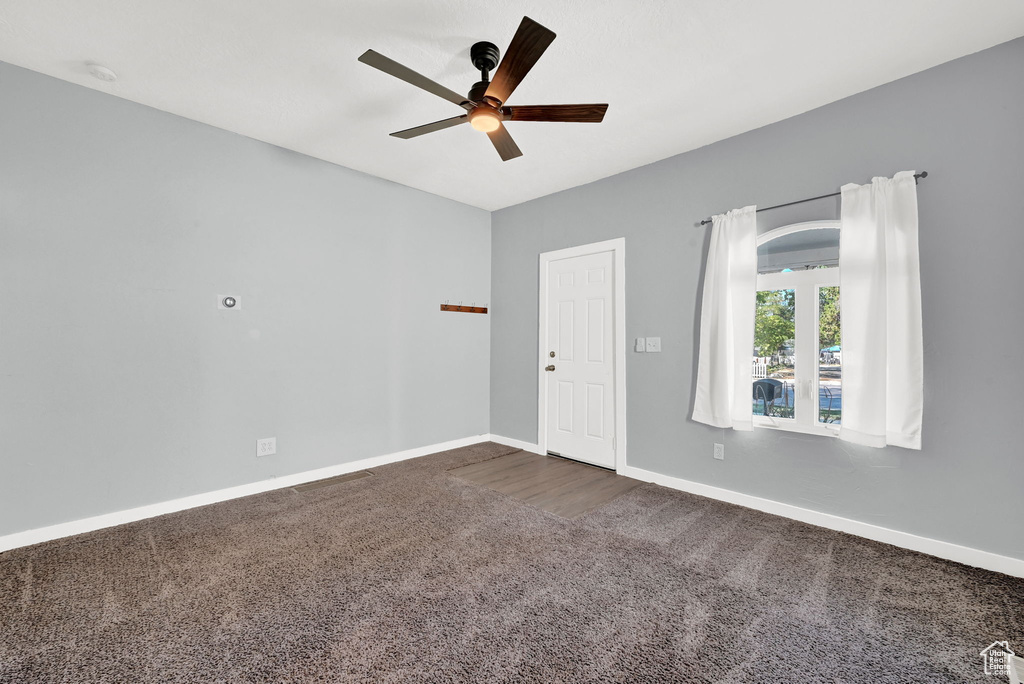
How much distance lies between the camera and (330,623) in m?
1.84

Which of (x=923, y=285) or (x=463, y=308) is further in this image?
(x=463, y=308)

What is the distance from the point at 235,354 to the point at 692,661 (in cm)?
353

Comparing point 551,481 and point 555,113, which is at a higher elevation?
point 555,113

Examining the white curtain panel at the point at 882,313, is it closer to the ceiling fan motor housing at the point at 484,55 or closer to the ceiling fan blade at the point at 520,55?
the ceiling fan blade at the point at 520,55

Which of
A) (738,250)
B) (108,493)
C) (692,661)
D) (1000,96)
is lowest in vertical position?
(692,661)

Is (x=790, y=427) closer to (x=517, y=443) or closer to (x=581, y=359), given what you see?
(x=581, y=359)

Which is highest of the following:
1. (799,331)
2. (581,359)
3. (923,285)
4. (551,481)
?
(923,285)

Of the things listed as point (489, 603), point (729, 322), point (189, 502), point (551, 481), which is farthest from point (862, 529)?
point (189, 502)

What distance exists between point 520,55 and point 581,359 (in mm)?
2983

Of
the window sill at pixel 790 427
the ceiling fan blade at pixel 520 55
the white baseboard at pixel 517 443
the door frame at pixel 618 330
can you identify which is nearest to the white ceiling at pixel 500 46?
the ceiling fan blade at pixel 520 55

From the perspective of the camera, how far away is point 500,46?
231 centimetres

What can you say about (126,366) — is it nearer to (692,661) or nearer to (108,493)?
(108,493)

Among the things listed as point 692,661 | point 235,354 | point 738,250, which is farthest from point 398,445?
point 738,250

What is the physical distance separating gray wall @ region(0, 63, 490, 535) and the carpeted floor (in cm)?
56
